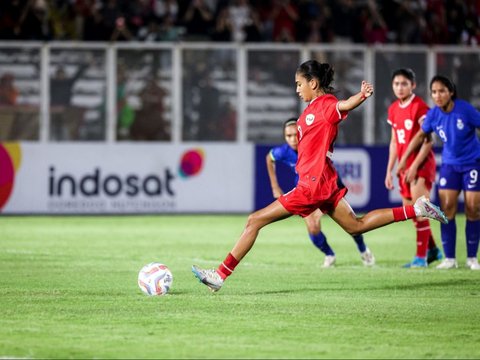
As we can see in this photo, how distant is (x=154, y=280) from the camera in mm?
10359

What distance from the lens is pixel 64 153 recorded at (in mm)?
22969

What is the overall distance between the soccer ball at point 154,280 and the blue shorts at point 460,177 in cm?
453

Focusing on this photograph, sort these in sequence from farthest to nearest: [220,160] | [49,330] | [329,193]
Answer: [220,160], [329,193], [49,330]

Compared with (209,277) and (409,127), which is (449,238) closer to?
(409,127)

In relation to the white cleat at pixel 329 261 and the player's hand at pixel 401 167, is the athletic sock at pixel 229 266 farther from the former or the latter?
the player's hand at pixel 401 167

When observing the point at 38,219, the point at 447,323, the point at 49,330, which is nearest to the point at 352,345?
the point at 447,323

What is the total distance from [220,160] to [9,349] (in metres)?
16.1

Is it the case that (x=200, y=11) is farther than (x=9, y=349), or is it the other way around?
(x=200, y=11)

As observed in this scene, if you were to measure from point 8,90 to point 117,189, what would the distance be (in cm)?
307

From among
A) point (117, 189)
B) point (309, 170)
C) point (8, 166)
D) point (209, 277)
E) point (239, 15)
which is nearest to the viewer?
point (209, 277)

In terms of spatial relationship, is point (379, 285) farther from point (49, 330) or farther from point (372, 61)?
point (372, 61)

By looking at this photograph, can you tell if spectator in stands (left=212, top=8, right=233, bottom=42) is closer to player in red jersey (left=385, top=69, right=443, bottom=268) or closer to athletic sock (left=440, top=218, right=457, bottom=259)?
Answer: player in red jersey (left=385, top=69, right=443, bottom=268)

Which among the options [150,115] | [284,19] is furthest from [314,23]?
[150,115]

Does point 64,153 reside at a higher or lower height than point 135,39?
lower
